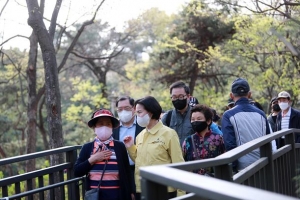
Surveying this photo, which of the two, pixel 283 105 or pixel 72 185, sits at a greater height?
pixel 283 105

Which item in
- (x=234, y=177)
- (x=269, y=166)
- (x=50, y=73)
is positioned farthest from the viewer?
→ (x=50, y=73)

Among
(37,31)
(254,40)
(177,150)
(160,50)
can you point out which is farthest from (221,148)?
(160,50)

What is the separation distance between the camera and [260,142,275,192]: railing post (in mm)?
4562

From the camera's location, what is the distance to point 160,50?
2702 centimetres

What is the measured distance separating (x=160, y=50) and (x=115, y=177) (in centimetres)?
2247

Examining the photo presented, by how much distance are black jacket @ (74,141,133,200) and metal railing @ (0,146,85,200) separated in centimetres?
31

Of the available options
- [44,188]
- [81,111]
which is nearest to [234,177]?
[44,188]

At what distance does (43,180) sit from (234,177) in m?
2.24

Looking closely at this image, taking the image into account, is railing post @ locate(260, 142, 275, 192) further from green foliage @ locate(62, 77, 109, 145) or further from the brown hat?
green foliage @ locate(62, 77, 109, 145)

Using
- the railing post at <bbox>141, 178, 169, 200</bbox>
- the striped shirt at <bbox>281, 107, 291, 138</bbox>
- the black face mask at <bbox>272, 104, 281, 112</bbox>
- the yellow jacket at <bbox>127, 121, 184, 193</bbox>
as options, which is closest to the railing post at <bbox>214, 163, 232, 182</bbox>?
the railing post at <bbox>141, 178, 169, 200</bbox>

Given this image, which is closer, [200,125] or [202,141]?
[202,141]

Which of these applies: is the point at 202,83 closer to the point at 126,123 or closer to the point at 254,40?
the point at 254,40

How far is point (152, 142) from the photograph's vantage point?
4809 millimetres

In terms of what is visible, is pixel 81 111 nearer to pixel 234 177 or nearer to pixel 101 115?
pixel 101 115
